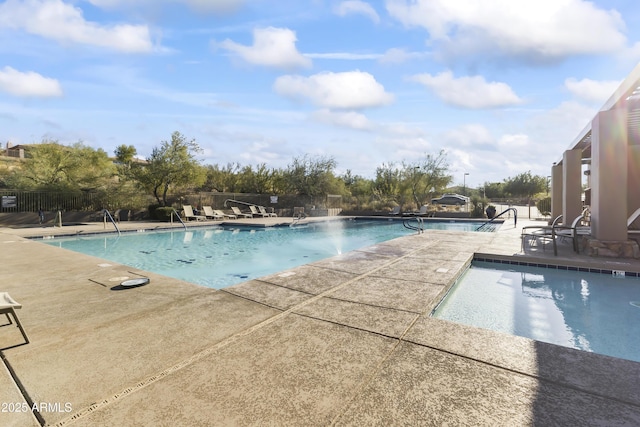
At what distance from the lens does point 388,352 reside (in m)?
2.16

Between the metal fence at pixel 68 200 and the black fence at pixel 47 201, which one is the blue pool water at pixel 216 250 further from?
the black fence at pixel 47 201

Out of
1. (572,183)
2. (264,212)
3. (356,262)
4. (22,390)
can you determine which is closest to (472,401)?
(22,390)

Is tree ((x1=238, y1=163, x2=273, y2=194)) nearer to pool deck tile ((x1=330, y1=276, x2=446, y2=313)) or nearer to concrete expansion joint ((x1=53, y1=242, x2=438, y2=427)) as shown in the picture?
pool deck tile ((x1=330, y1=276, x2=446, y2=313))

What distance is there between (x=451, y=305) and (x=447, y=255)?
2.06 meters

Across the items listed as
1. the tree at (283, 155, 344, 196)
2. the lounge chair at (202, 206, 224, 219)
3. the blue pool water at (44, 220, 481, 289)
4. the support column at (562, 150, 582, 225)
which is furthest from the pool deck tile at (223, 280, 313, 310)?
the tree at (283, 155, 344, 196)

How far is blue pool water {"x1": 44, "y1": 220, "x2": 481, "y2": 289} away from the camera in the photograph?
6.64m

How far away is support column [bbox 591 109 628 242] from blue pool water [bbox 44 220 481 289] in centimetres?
563

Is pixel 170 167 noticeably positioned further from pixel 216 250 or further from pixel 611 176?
pixel 611 176

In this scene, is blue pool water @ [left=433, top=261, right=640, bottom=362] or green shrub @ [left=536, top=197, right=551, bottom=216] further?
green shrub @ [left=536, top=197, right=551, bottom=216]

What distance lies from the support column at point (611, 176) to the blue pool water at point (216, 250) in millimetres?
5630

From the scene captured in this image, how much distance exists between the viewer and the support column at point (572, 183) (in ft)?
29.8

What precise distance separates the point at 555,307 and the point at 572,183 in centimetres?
685

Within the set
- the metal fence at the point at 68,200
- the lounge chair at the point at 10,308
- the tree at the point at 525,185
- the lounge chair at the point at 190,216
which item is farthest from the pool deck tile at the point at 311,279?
the tree at the point at 525,185

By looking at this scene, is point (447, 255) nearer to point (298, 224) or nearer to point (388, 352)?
point (388, 352)
